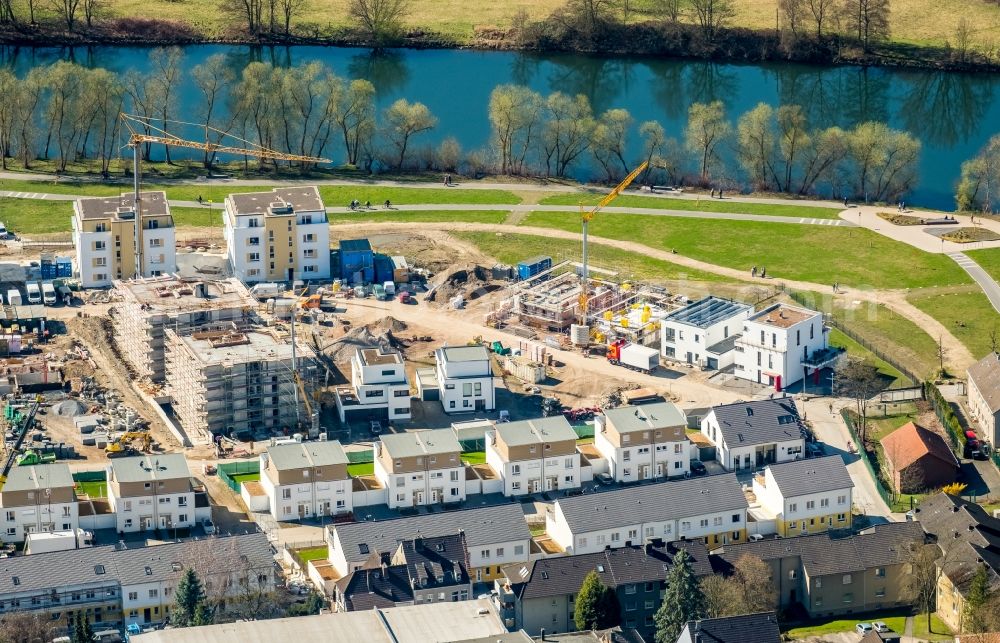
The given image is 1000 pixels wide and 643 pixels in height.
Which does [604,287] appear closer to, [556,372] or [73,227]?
[556,372]

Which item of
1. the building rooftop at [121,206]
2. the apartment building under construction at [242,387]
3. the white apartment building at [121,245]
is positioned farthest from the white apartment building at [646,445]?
the building rooftop at [121,206]

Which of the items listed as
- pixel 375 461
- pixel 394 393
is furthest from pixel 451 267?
pixel 375 461

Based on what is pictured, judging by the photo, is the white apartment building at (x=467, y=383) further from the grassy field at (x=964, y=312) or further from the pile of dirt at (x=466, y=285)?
the grassy field at (x=964, y=312)

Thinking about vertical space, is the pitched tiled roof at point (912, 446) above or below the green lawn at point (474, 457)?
above

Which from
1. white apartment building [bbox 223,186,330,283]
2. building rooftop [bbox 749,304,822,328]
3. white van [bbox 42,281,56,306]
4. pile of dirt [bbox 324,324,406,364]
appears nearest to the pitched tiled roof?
building rooftop [bbox 749,304,822,328]

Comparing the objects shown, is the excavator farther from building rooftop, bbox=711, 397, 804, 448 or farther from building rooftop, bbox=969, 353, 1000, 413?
building rooftop, bbox=969, 353, 1000, 413

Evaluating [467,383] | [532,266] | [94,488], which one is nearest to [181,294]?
[467,383]
